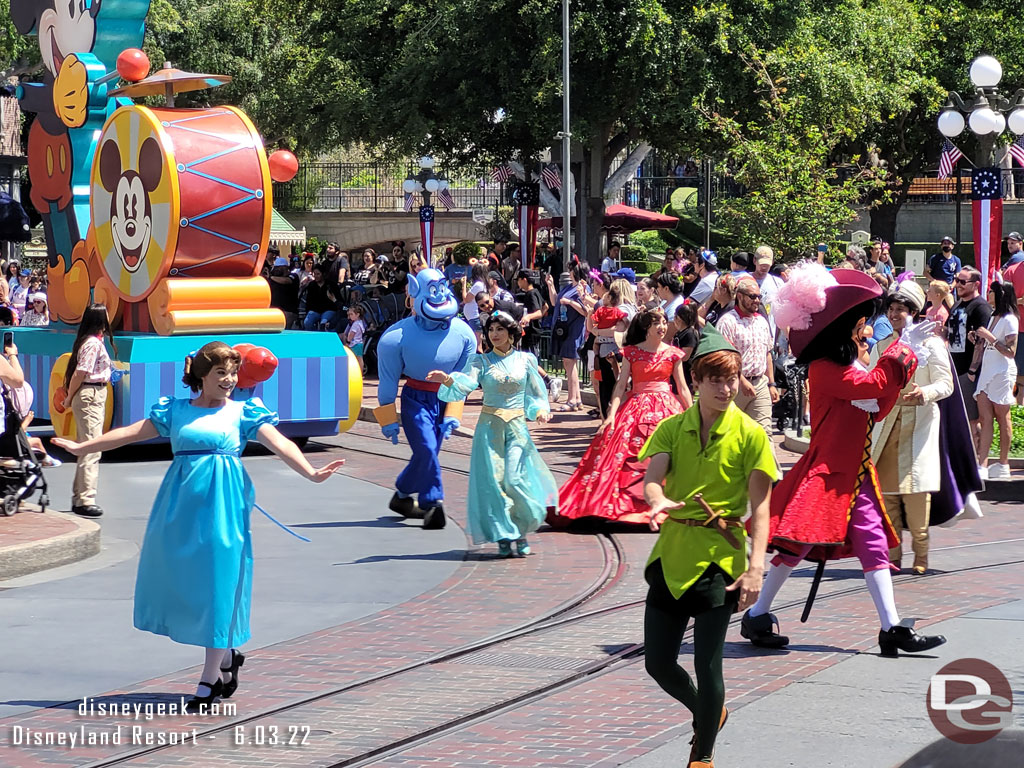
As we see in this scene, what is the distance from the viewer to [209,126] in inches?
564

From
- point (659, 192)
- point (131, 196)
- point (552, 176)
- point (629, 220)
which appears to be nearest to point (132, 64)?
point (131, 196)

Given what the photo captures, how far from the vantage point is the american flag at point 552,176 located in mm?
31531

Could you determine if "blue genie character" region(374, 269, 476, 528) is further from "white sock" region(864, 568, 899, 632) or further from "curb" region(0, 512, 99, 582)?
"white sock" region(864, 568, 899, 632)

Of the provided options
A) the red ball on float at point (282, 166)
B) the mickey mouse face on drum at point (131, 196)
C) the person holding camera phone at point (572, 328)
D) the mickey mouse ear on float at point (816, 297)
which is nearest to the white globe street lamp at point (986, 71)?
the person holding camera phone at point (572, 328)

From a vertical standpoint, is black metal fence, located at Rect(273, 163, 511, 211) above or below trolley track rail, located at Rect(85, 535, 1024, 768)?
above

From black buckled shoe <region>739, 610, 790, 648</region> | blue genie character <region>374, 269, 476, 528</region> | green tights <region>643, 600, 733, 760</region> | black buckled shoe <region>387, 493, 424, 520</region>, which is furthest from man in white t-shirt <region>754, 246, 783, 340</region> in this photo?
green tights <region>643, 600, 733, 760</region>

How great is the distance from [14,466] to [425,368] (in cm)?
284

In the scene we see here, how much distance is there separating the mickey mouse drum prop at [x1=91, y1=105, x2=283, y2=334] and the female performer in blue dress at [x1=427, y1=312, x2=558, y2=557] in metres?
4.90

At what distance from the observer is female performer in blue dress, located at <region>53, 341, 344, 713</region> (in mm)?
6289

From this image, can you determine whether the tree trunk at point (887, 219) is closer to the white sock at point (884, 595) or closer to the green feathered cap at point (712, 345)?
the white sock at point (884, 595)

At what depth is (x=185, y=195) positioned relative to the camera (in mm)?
13828

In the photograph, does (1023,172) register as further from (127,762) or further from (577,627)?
(127,762)

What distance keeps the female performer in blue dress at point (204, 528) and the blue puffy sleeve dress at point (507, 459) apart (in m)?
3.15

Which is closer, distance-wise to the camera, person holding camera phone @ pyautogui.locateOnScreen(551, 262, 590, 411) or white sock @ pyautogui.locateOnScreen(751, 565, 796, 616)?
white sock @ pyautogui.locateOnScreen(751, 565, 796, 616)
